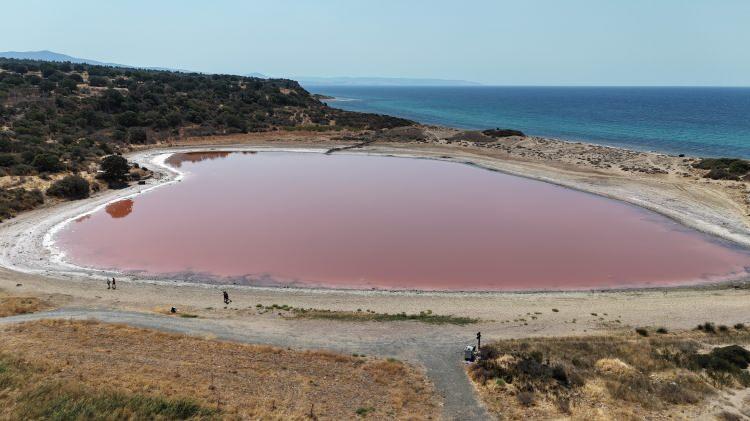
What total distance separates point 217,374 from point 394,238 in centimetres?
2167

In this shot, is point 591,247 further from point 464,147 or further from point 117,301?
point 464,147

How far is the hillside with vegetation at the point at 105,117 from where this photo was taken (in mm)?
50281

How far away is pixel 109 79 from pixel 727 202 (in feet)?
429

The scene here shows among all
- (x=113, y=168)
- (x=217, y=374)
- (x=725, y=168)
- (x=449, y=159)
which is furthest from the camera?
(x=449, y=159)

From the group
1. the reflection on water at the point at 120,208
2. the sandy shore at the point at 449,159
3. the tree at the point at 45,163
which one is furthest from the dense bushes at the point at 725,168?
the tree at the point at 45,163

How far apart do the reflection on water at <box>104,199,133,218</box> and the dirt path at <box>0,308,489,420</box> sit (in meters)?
22.2

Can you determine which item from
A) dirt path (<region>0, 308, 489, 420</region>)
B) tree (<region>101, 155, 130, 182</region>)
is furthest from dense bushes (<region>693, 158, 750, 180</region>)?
tree (<region>101, 155, 130, 182</region>)

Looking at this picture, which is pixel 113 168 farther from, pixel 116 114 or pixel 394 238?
pixel 116 114

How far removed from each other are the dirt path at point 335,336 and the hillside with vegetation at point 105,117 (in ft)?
86.3

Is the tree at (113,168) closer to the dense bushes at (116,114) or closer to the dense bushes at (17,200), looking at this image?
the dense bushes at (116,114)

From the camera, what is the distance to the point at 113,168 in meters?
53.0

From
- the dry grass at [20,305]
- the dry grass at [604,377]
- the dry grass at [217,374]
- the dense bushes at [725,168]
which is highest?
the dense bushes at [725,168]

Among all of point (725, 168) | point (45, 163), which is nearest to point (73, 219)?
point (45, 163)

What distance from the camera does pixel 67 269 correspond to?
30.2 meters
